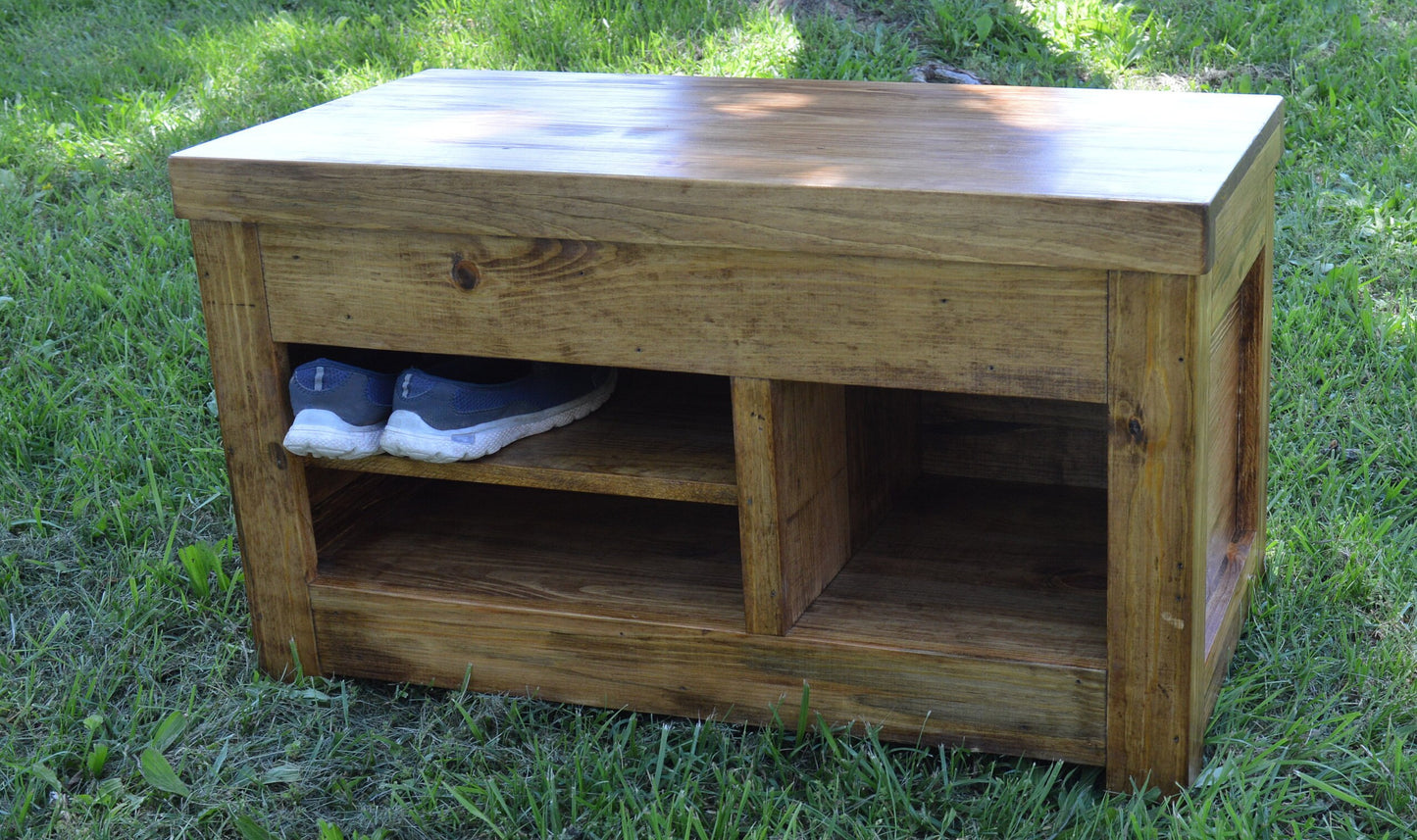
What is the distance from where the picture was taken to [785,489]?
1586 millimetres

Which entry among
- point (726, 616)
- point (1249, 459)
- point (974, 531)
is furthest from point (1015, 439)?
point (726, 616)

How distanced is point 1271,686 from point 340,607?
→ 1.16 m

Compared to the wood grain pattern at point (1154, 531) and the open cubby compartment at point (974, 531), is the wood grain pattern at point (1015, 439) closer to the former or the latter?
the open cubby compartment at point (974, 531)

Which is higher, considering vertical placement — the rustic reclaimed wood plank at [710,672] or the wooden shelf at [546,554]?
the wooden shelf at [546,554]

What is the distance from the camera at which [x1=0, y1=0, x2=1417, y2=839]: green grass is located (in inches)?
61.4

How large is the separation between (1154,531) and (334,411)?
36.9 inches

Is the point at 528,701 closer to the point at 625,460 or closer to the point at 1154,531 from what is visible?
the point at 625,460

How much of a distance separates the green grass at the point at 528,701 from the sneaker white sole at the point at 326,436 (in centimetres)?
33

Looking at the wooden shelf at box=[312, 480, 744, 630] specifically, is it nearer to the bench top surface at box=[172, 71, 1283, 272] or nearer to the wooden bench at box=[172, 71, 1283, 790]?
the wooden bench at box=[172, 71, 1283, 790]

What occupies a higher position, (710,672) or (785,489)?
(785,489)

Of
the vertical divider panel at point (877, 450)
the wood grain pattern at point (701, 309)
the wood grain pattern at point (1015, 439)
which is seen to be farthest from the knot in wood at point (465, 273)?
the wood grain pattern at point (1015, 439)

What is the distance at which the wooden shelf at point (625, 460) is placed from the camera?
1.64 metres

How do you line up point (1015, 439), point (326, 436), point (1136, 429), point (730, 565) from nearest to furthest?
point (1136, 429) < point (326, 436) < point (730, 565) < point (1015, 439)

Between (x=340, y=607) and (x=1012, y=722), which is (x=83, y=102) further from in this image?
(x=1012, y=722)
